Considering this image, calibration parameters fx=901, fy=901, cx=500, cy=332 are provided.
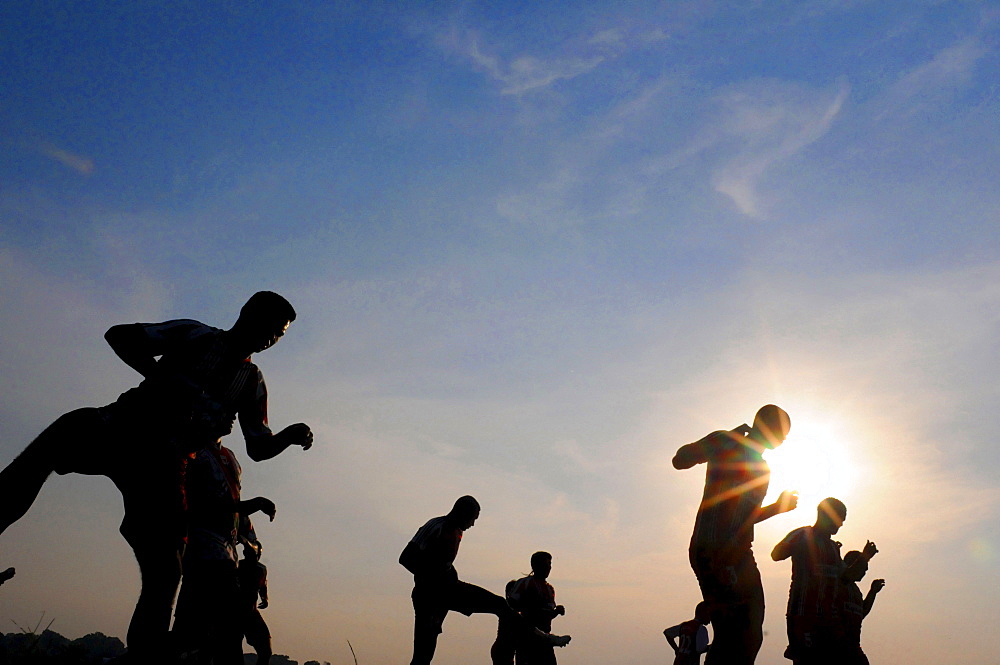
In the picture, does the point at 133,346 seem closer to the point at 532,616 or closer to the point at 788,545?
the point at 788,545

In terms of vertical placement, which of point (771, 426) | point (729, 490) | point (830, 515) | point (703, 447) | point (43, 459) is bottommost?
point (43, 459)

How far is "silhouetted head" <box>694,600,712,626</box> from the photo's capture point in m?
6.00

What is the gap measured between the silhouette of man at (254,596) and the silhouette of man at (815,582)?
16.5 ft

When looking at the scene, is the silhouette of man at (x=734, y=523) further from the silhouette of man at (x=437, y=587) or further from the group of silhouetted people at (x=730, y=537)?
the silhouette of man at (x=437, y=587)

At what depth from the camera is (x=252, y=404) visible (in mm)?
5082

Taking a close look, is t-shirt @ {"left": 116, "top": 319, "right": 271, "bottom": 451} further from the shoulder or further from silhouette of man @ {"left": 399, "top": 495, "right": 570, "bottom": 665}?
silhouette of man @ {"left": 399, "top": 495, "right": 570, "bottom": 665}

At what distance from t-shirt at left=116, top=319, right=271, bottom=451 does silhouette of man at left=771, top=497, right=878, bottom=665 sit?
636 cm

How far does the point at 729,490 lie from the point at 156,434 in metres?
3.83

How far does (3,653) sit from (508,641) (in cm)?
571

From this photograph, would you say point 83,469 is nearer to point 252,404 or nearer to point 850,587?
point 252,404

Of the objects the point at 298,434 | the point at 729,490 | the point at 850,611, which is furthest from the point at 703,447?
the point at 850,611

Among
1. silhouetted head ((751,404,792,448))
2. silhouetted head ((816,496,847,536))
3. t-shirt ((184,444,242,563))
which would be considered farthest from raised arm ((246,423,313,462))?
silhouetted head ((816,496,847,536))

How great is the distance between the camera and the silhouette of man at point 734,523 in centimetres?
593

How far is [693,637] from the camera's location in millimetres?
6246
